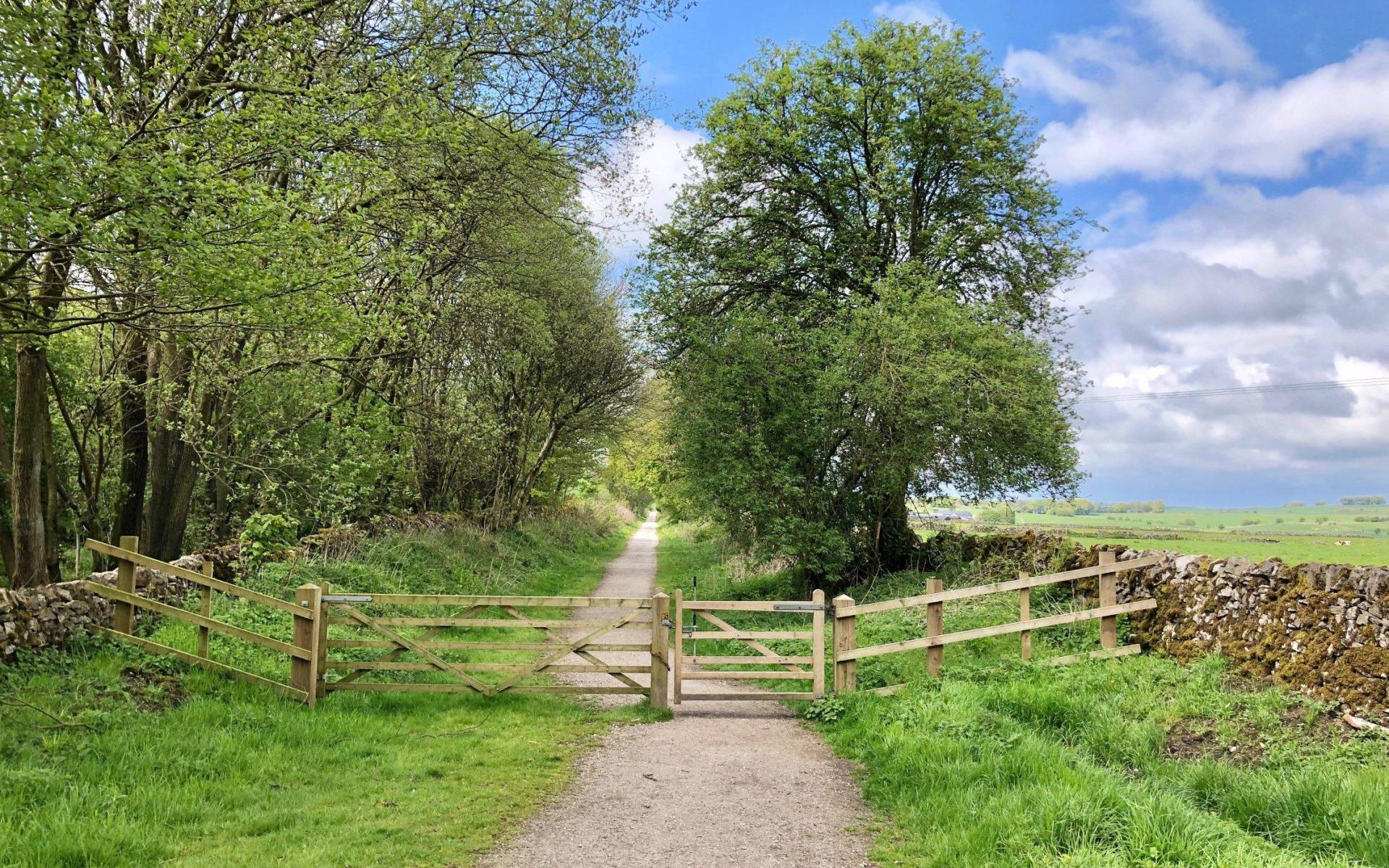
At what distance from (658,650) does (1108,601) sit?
608 cm

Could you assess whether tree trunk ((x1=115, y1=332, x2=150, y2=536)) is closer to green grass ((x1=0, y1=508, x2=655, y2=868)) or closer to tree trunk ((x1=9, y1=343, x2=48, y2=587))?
tree trunk ((x1=9, y1=343, x2=48, y2=587))

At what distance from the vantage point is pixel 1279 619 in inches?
365

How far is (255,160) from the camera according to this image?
27.6 ft

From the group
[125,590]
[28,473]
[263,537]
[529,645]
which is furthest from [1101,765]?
[28,473]

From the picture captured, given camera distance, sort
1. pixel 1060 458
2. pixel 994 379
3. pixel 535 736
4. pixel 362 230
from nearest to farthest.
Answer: pixel 535 736 → pixel 362 230 → pixel 994 379 → pixel 1060 458

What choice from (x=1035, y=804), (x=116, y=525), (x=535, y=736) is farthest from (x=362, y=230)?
(x=1035, y=804)

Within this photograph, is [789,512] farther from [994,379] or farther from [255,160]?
[255,160]

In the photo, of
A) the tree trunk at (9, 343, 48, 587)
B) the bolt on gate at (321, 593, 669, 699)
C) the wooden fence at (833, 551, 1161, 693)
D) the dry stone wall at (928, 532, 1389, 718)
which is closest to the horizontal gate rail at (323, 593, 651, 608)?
the bolt on gate at (321, 593, 669, 699)

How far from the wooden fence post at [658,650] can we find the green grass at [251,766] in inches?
12.5

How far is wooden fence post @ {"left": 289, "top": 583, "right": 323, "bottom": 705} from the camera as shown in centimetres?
859

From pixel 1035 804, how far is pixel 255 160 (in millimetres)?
9358

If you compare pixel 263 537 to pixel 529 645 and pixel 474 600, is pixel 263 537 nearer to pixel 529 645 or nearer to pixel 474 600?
pixel 474 600

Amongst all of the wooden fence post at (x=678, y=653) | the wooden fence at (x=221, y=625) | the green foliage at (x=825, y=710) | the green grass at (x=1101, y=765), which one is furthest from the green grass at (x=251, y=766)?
the green grass at (x=1101, y=765)

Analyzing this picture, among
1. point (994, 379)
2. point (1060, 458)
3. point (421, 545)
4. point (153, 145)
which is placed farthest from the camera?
point (421, 545)
